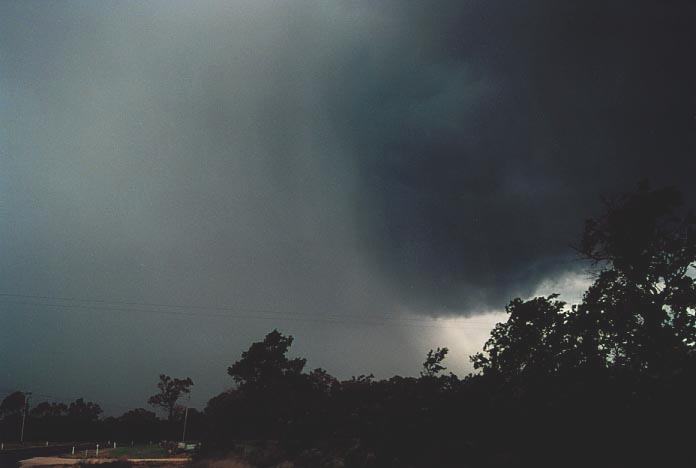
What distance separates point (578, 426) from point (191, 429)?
333 feet

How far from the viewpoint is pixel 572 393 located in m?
13.8

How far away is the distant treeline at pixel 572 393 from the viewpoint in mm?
12379

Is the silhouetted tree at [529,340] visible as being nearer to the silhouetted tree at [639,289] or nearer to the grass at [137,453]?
the silhouetted tree at [639,289]

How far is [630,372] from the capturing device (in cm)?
1385

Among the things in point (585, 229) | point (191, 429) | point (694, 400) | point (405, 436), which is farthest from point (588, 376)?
point (191, 429)

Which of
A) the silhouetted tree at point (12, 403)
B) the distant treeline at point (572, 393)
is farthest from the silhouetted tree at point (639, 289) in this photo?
the silhouetted tree at point (12, 403)

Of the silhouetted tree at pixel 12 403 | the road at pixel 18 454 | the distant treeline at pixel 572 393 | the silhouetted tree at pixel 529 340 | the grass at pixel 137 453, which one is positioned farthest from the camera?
the silhouetted tree at pixel 12 403

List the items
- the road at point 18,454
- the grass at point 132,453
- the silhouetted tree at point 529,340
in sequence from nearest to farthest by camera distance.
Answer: the silhouetted tree at point 529,340, the road at point 18,454, the grass at point 132,453

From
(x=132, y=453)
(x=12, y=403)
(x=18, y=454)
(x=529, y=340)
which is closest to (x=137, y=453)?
(x=132, y=453)

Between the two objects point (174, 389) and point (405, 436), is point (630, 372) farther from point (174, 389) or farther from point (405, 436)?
point (174, 389)

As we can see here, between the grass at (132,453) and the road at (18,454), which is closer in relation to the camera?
the road at (18,454)

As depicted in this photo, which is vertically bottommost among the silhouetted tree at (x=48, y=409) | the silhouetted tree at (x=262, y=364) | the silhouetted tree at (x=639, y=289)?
the silhouetted tree at (x=48, y=409)

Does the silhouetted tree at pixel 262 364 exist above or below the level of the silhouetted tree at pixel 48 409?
above

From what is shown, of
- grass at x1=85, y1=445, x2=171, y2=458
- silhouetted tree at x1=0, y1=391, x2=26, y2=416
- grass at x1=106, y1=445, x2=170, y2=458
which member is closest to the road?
grass at x1=85, y1=445, x2=171, y2=458
